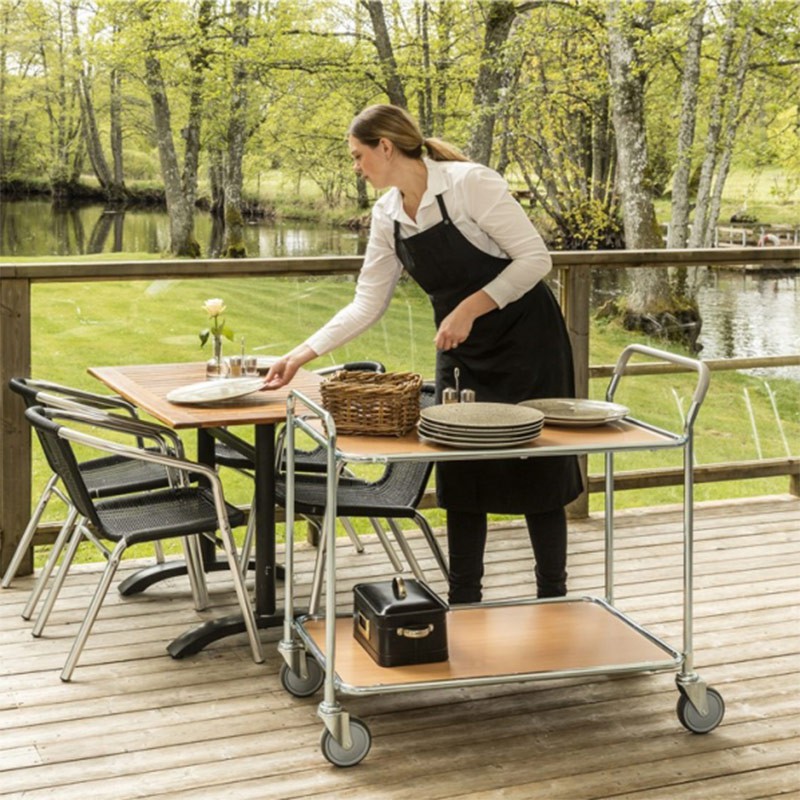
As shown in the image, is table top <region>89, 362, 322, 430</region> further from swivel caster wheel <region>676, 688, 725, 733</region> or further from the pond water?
the pond water

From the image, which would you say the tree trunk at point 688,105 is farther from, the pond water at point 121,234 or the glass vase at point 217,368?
the glass vase at point 217,368

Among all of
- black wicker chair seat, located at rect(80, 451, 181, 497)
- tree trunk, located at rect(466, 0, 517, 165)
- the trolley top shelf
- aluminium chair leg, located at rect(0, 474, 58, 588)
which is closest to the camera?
the trolley top shelf

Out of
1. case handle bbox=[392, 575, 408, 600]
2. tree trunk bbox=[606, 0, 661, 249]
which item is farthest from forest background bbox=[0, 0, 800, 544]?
Result: case handle bbox=[392, 575, 408, 600]

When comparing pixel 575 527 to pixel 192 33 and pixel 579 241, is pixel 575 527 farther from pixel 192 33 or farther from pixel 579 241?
pixel 192 33

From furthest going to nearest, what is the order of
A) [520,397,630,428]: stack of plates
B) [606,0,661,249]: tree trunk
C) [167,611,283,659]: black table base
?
[606,0,661,249]: tree trunk → [167,611,283,659]: black table base → [520,397,630,428]: stack of plates

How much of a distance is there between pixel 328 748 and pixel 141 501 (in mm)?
995

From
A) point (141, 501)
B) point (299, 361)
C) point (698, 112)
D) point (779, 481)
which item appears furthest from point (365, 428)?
point (698, 112)

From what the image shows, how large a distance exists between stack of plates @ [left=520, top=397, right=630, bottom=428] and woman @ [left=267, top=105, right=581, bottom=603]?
0.27 metres

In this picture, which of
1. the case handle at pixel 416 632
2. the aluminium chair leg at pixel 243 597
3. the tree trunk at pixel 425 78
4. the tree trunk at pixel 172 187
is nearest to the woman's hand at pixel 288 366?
the aluminium chair leg at pixel 243 597

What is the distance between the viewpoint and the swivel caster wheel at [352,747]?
2617 mm

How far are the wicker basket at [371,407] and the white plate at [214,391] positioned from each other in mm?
480

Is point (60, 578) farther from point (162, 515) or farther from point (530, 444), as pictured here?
point (530, 444)

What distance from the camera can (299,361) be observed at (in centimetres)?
315

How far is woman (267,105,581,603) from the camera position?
304 centimetres
